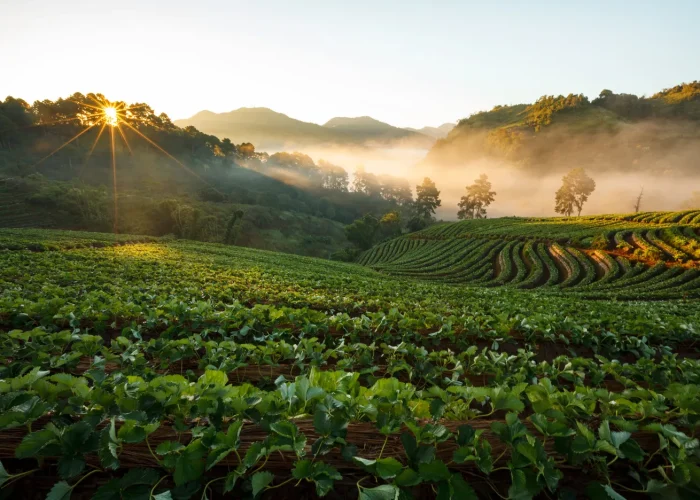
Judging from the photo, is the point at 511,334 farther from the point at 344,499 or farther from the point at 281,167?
the point at 281,167

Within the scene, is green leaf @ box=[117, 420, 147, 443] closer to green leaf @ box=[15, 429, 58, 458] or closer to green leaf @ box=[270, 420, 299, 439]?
green leaf @ box=[15, 429, 58, 458]

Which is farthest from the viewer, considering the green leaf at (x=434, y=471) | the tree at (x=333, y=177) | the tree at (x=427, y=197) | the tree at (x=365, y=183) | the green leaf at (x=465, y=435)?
the tree at (x=333, y=177)

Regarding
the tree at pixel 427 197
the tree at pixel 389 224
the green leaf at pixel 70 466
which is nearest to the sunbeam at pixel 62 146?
the tree at pixel 389 224

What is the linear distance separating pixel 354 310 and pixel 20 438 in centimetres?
946

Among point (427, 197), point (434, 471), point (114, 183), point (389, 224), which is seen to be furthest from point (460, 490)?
point (427, 197)

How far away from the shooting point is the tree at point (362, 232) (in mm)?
94562

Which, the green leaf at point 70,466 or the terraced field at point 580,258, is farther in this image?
the terraced field at point 580,258

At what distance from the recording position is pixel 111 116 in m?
119

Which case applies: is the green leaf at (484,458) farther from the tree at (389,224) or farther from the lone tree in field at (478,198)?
the lone tree in field at (478,198)

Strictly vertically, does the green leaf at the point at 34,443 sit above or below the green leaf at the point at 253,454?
above

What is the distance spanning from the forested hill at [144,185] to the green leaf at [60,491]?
7556 centimetres

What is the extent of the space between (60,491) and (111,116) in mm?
151754

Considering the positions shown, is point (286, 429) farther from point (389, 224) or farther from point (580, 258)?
point (389, 224)

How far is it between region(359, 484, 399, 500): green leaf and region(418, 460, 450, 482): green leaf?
0.19 meters
